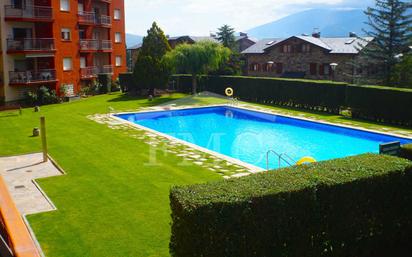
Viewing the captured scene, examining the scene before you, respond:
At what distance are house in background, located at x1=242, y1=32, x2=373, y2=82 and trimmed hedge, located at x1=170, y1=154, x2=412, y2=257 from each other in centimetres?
3502

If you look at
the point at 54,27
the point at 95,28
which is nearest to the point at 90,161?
the point at 54,27

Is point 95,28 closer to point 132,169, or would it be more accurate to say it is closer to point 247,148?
point 247,148

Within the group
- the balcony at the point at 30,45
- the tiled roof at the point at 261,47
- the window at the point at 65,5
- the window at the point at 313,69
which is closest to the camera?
the balcony at the point at 30,45

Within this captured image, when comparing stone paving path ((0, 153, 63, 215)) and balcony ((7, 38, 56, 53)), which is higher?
balcony ((7, 38, 56, 53))

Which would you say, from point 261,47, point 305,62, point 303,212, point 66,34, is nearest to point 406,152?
point 303,212

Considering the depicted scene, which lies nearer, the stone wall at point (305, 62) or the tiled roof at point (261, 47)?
the stone wall at point (305, 62)

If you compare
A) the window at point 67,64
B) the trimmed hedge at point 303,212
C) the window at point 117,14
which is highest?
the window at point 117,14

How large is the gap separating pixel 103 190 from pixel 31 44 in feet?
85.7

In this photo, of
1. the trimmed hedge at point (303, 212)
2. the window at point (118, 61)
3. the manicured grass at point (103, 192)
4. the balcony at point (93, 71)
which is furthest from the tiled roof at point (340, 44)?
the trimmed hedge at point (303, 212)

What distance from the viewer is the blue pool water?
19547 millimetres

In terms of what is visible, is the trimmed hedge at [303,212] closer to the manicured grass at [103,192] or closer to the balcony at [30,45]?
the manicured grass at [103,192]

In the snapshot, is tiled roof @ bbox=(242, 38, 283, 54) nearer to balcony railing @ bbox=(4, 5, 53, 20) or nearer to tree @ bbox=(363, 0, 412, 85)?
tree @ bbox=(363, 0, 412, 85)

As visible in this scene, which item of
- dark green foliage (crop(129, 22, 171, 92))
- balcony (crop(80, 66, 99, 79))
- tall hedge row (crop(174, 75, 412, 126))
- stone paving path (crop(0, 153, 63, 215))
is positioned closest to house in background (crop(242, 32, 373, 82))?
tall hedge row (crop(174, 75, 412, 126))

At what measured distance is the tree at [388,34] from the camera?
3716 cm
